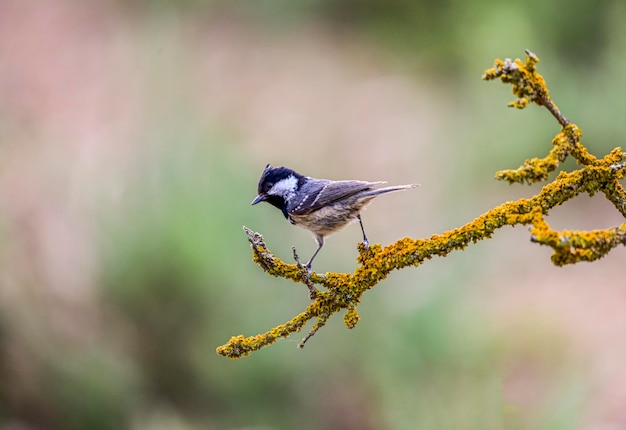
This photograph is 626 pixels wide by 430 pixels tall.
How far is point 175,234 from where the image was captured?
5.59m

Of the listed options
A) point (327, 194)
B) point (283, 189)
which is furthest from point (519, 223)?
point (283, 189)

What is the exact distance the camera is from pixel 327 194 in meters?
3.44

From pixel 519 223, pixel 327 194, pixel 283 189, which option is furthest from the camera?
pixel 283 189

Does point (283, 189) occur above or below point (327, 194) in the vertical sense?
above

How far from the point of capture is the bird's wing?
337 centimetres

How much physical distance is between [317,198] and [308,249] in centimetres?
218

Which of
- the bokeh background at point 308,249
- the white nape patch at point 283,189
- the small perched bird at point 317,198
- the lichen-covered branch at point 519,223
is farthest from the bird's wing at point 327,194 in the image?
the bokeh background at point 308,249

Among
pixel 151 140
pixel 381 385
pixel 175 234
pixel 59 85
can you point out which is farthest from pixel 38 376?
pixel 59 85

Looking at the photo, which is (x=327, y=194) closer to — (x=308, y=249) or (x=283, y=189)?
(x=283, y=189)

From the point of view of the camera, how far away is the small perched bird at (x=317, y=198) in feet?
11.1

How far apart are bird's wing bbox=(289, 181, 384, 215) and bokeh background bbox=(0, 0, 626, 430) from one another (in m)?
1.70

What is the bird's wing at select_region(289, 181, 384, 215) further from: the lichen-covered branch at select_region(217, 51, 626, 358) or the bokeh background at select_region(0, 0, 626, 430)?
the bokeh background at select_region(0, 0, 626, 430)

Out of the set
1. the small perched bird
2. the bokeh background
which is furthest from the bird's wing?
the bokeh background

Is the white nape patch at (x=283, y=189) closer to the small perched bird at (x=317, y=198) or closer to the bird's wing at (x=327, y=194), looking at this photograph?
the small perched bird at (x=317, y=198)
